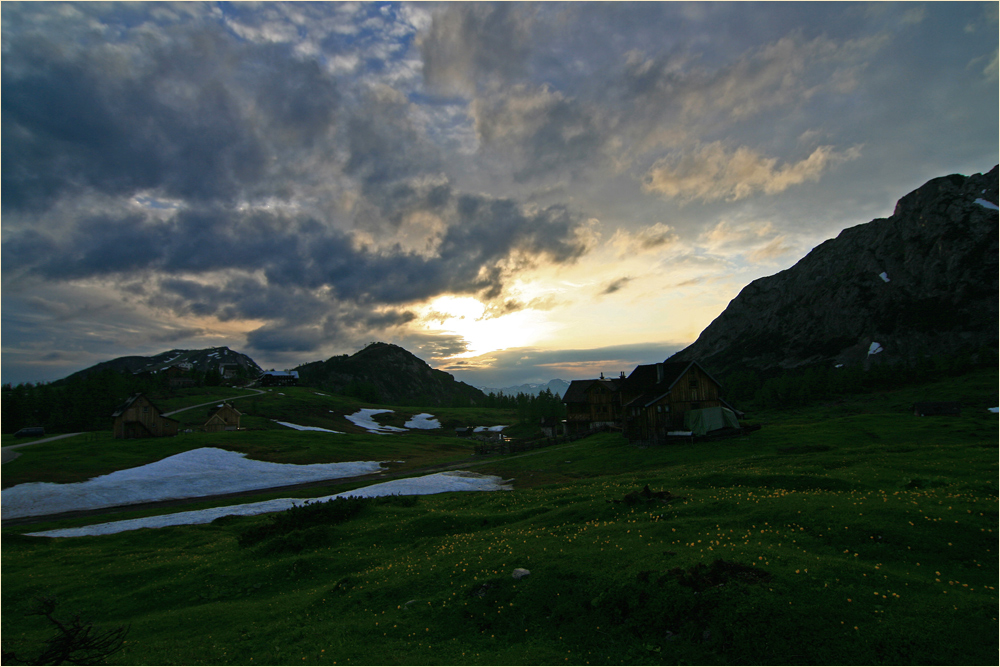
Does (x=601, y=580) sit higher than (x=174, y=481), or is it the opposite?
(x=174, y=481)

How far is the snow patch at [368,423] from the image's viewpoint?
135 m

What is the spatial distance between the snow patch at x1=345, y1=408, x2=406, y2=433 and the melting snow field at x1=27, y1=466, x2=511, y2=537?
267 ft

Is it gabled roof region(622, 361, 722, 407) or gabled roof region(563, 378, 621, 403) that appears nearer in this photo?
gabled roof region(622, 361, 722, 407)

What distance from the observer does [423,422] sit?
516 ft

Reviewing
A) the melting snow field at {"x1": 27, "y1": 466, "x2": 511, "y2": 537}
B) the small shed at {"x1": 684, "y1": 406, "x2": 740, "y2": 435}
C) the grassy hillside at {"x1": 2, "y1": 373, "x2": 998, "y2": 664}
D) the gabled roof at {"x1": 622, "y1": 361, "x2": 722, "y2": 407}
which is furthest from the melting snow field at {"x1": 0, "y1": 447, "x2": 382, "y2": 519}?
the small shed at {"x1": 684, "y1": 406, "x2": 740, "y2": 435}

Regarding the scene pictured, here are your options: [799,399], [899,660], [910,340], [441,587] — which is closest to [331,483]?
[441,587]

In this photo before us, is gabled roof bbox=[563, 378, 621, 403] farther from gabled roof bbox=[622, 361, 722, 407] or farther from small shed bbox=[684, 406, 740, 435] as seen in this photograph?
small shed bbox=[684, 406, 740, 435]

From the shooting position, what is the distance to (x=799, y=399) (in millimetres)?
122312

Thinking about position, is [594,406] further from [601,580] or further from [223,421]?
[223,421]

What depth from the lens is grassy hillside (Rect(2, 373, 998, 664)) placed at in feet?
38.1

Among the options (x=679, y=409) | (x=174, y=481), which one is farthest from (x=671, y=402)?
(x=174, y=481)

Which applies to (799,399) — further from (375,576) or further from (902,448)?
(375,576)

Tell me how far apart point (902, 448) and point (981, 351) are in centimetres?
14421

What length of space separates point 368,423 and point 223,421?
46.0 metres
